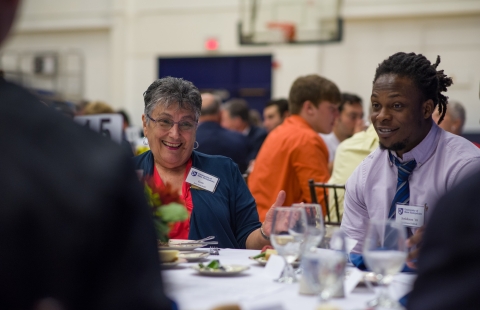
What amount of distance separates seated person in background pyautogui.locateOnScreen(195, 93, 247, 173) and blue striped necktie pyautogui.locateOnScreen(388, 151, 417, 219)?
2964 millimetres

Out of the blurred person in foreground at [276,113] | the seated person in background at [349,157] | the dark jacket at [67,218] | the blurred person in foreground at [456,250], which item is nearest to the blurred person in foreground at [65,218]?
the dark jacket at [67,218]

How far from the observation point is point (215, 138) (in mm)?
5430

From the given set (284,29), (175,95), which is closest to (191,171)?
(175,95)

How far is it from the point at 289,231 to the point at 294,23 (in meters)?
7.33

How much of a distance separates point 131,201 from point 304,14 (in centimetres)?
817

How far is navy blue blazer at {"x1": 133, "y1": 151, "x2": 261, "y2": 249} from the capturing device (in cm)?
263

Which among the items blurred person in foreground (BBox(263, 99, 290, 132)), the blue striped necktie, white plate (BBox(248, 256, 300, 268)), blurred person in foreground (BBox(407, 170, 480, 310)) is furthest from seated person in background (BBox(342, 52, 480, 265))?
blurred person in foreground (BBox(263, 99, 290, 132))

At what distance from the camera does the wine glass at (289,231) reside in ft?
5.34

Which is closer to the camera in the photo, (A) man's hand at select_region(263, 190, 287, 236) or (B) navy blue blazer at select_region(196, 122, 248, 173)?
(A) man's hand at select_region(263, 190, 287, 236)

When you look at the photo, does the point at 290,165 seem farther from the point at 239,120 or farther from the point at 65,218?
the point at 239,120

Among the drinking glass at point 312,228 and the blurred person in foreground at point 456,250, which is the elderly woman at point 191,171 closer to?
the drinking glass at point 312,228

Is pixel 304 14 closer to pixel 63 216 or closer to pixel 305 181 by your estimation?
pixel 305 181

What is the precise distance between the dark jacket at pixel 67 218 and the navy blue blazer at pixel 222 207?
72.5 inches

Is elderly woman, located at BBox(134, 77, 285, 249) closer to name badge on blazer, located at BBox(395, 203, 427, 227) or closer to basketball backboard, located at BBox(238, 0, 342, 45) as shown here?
name badge on blazer, located at BBox(395, 203, 427, 227)
